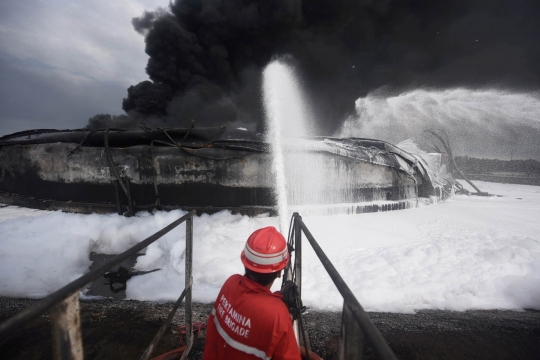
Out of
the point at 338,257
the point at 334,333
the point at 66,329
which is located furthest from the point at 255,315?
the point at 338,257

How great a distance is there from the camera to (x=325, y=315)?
9.22 ft

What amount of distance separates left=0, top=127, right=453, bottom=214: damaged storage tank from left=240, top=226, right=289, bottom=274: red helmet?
4.31 meters

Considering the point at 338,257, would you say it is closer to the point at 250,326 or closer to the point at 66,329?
the point at 250,326

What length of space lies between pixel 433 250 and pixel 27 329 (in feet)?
17.6

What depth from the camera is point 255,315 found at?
1262 millimetres

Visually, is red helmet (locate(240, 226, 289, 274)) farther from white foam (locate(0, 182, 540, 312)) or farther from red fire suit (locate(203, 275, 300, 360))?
white foam (locate(0, 182, 540, 312))

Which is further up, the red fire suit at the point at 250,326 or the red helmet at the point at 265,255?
the red helmet at the point at 265,255

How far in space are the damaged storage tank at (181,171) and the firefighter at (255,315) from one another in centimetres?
431

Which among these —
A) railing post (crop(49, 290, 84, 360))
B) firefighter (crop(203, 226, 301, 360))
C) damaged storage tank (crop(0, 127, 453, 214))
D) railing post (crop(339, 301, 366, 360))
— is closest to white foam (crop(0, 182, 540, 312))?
damaged storage tank (crop(0, 127, 453, 214))

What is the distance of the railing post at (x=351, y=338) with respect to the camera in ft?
2.91

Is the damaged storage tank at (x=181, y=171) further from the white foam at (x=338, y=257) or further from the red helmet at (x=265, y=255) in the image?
the red helmet at (x=265, y=255)

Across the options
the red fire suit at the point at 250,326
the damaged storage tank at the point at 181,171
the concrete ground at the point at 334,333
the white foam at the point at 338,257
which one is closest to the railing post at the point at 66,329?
the red fire suit at the point at 250,326

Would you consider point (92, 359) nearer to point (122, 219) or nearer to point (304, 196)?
point (122, 219)

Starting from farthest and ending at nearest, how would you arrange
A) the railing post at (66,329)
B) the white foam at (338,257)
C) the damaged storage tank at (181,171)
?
the damaged storage tank at (181,171) → the white foam at (338,257) → the railing post at (66,329)
